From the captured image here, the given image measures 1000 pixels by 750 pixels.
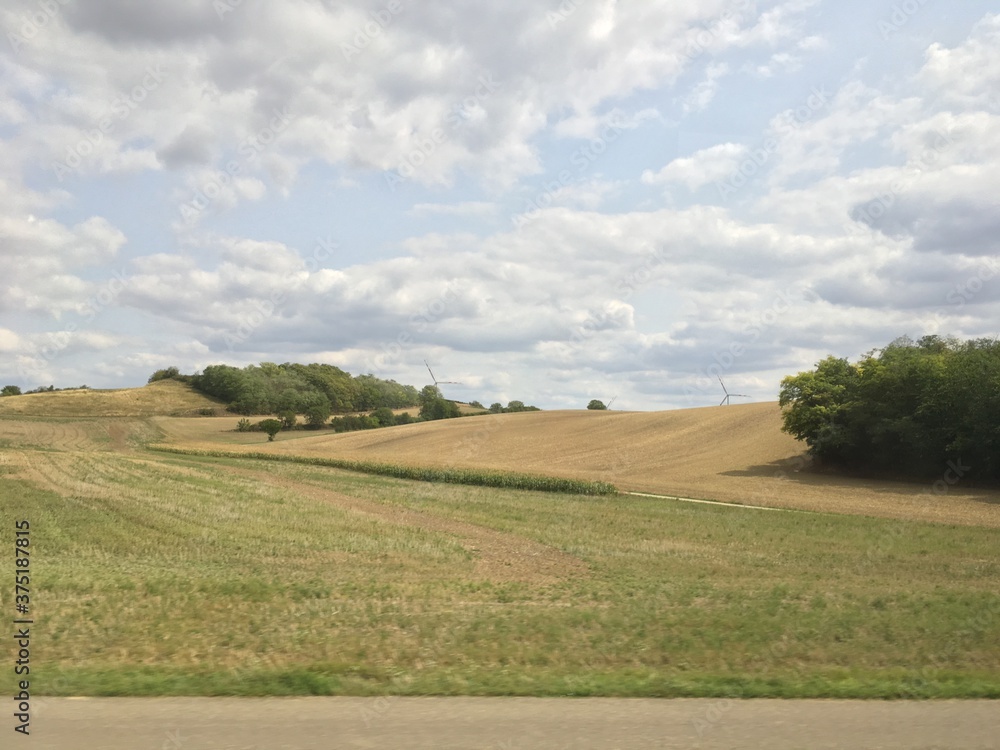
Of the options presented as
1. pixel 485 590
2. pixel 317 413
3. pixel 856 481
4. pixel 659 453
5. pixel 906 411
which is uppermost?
pixel 317 413

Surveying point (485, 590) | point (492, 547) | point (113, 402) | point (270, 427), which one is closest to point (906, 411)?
point (492, 547)

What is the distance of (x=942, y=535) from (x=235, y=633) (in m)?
26.7

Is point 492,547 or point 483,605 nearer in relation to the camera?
point 483,605

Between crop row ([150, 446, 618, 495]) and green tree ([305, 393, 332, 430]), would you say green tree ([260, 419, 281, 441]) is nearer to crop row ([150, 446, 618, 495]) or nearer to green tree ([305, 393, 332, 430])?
green tree ([305, 393, 332, 430])

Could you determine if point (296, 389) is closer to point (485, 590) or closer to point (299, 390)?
point (299, 390)

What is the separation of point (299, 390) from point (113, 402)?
111ft

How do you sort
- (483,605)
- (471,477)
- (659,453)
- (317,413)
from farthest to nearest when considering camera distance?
(317,413) < (659,453) < (471,477) < (483,605)

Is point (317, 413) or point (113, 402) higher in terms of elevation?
point (113, 402)

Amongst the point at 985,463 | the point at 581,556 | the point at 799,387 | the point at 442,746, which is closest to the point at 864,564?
the point at 581,556

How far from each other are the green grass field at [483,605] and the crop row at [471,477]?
15.6m

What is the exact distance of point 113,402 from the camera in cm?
9869

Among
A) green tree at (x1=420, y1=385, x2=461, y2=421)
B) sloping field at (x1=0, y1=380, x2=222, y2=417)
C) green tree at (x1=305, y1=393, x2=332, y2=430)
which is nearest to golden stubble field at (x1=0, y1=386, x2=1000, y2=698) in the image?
sloping field at (x1=0, y1=380, x2=222, y2=417)

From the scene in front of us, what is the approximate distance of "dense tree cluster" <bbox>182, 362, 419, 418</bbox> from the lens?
109125mm

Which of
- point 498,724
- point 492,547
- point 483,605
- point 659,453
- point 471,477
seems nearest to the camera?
point 498,724
